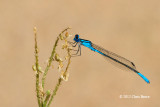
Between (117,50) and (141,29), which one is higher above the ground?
(141,29)

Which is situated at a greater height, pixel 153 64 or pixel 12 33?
pixel 153 64

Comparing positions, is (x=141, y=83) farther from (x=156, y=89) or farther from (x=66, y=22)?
(x=66, y=22)

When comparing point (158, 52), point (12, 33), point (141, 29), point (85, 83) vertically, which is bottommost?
point (85, 83)

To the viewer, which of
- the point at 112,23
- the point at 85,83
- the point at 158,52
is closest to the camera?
the point at 85,83

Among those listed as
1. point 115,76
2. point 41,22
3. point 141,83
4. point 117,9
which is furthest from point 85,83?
point 117,9

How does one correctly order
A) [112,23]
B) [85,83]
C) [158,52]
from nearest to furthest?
[85,83]
[158,52]
[112,23]

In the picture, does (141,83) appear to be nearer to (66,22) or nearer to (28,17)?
(66,22)

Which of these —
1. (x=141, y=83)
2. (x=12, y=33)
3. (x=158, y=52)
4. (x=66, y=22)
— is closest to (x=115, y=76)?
(x=141, y=83)

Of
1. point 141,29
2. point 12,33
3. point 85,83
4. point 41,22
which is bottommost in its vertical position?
point 85,83

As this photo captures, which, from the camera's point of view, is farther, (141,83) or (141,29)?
(141,29)
